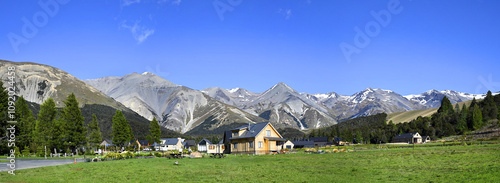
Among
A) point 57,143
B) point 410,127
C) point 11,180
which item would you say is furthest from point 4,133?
point 410,127

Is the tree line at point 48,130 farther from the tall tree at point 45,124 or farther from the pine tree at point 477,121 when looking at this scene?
the pine tree at point 477,121

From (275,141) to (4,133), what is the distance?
4981 centimetres

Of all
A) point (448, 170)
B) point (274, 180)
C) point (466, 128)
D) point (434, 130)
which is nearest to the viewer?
point (274, 180)

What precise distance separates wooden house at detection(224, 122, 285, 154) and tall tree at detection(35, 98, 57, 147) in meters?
36.2

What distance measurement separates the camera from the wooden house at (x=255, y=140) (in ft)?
250

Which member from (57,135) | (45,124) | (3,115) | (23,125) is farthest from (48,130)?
(3,115)

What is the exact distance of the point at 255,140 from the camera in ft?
248

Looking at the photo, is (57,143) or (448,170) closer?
(448,170)

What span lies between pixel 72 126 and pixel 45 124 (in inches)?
192

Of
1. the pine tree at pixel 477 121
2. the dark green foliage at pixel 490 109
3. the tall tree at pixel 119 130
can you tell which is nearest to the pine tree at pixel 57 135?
the tall tree at pixel 119 130

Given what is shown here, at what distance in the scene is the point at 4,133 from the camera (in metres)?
60.6

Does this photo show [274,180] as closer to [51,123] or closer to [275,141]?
[275,141]

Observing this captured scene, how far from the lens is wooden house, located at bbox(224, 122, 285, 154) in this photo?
76.3 m

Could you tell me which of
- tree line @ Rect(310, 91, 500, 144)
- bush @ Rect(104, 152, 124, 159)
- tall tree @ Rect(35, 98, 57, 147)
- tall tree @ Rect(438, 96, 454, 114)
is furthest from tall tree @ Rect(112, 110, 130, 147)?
tall tree @ Rect(438, 96, 454, 114)
